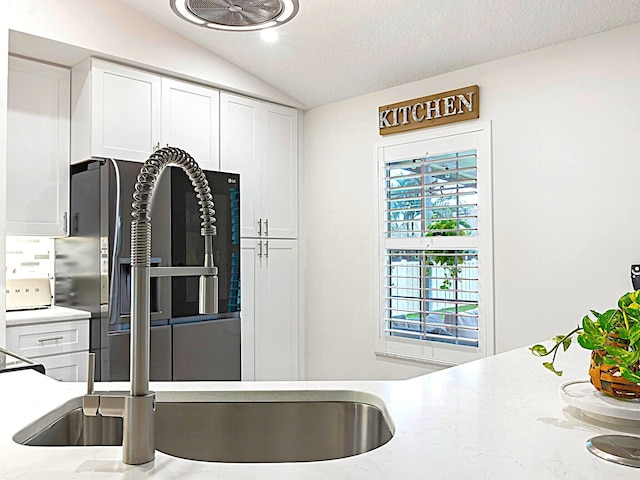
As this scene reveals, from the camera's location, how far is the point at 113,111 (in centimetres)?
342

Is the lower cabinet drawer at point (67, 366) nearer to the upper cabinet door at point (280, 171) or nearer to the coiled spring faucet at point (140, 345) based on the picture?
the upper cabinet door at point (280, 171)

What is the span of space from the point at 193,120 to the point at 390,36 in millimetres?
1412

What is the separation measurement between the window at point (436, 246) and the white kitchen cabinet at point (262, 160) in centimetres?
82

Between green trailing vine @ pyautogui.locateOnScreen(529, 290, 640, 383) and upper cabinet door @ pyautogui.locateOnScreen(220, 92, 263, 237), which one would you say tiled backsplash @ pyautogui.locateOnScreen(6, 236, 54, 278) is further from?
green trailing vine @ pyautogui.locateOnScreen(529, 290, 640, 383)

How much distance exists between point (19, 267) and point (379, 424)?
2996mm

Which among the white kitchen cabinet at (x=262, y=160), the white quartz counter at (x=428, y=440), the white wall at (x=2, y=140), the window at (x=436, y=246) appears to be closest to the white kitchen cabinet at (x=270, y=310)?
the white kitchen cabinet at (x=262, y=160)

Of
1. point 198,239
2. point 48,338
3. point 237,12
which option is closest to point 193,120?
point 198,239

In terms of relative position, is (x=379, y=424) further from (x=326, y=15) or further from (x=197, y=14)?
(x=326, y=15)

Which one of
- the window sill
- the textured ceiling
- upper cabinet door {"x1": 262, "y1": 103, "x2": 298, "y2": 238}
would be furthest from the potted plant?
upper cabinet door {"x1": 262, "y1": 103, "x2": 298, "y2": 238}

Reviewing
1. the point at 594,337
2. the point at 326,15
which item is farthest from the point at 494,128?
the point at 594,337

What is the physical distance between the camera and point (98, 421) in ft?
4.21

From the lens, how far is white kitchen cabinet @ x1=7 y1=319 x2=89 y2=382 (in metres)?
3.06

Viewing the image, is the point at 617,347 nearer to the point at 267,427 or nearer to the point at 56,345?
the point at 267,427

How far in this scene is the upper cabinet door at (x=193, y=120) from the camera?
3.71 meters
